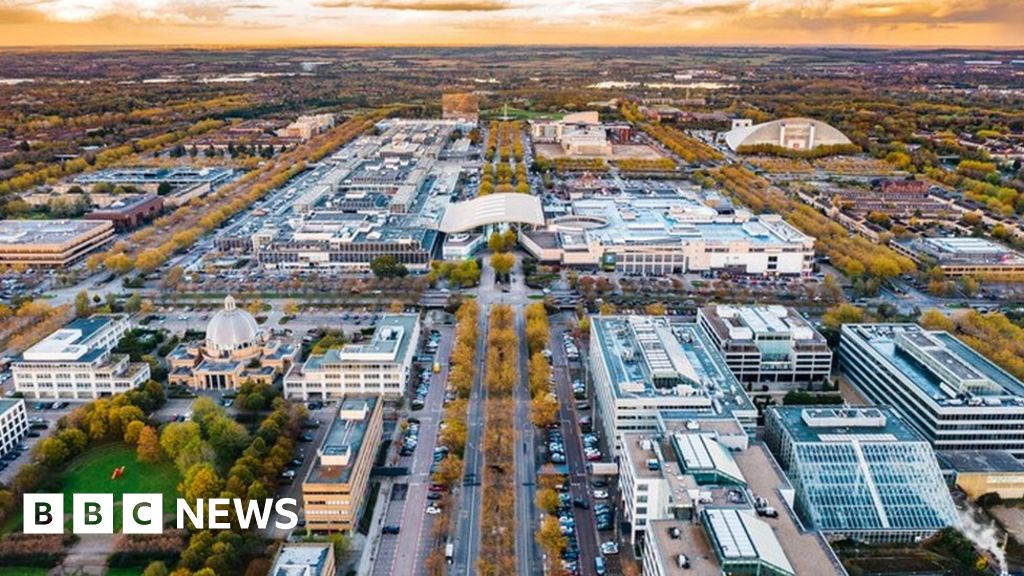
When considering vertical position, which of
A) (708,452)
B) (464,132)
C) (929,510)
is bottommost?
(929,510)

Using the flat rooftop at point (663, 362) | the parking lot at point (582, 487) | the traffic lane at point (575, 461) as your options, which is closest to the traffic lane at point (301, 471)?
the parking lot at point (582, 487)

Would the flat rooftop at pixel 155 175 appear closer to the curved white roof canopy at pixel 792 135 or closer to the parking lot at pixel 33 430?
the parking lot at pixel 33 430

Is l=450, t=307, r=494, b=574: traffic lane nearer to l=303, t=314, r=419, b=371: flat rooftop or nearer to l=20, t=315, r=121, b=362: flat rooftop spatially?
l=303, t=314, r=419, b=371: flat rooftop

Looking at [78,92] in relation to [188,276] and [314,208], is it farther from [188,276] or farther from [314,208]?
[188,276]

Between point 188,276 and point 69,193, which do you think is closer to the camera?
point 188,276

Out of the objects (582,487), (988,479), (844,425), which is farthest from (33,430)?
(988,479)

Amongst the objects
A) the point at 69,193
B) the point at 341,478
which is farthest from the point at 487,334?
the point at 69,193

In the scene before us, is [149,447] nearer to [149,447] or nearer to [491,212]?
[149,447]
